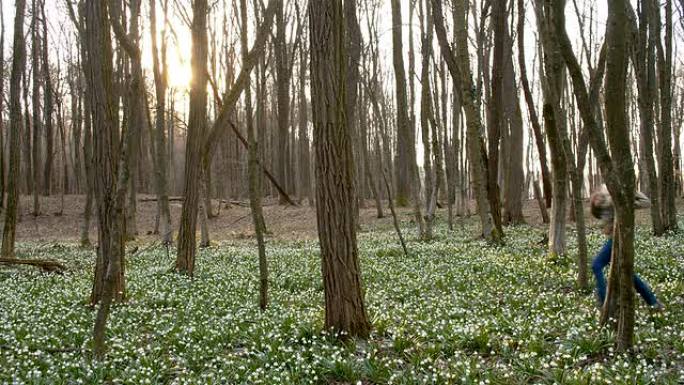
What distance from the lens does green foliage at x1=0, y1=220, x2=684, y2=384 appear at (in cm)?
511

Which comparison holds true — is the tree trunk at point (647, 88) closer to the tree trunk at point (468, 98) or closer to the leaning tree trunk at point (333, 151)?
the tree trunk at point (468, 98)

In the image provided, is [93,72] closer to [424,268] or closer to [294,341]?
[294,341]

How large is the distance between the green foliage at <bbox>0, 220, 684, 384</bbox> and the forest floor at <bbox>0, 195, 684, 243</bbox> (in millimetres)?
11443

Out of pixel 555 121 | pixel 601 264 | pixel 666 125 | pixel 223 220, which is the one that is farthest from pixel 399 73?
pixel 223 220

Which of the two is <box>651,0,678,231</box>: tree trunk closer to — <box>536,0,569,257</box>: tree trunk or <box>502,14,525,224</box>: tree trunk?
<box>502,14,525,224</box>: tree trunk

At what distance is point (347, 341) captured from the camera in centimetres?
596

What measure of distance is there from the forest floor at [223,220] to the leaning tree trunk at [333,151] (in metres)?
16.0

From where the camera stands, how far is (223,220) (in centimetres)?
3159

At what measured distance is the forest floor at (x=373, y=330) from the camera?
5117 mm

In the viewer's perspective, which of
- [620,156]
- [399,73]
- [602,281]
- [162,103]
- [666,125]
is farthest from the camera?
[399,73]

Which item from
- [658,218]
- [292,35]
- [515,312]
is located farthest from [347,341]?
[292,35]

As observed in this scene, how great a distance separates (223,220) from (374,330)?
86.2 feet

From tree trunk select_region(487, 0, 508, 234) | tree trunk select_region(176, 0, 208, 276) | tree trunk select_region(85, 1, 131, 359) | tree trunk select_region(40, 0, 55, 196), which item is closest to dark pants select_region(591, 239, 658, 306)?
tree trunk select_region(85, 1, 131, 359)

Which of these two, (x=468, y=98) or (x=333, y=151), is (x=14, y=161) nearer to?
(x=333, y=151)
